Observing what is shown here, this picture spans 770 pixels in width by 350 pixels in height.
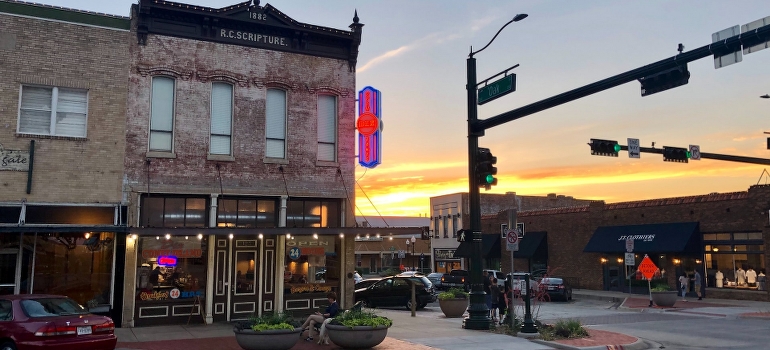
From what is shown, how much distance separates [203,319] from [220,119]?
20.2 ft

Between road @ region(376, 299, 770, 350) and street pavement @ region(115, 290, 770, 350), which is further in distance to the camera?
road @ region(376, 299, 770, 350)

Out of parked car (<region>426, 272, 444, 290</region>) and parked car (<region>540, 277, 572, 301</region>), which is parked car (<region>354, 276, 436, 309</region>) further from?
parked car (<region>426, 272, 444, 290</region>)

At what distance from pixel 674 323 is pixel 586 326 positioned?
3660 mm

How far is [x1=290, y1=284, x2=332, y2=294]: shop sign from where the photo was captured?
20097 mm

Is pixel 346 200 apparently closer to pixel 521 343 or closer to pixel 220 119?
pixel 220 119

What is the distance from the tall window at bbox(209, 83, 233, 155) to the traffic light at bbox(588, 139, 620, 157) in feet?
42.7

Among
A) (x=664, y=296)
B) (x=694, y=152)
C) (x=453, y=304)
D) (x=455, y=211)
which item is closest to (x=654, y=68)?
(x=453, y=304)

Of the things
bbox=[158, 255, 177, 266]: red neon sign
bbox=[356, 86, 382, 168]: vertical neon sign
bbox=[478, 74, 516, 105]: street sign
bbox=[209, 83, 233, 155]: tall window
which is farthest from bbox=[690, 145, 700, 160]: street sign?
bbox=[158, 255, 177, 266]: red neon sign

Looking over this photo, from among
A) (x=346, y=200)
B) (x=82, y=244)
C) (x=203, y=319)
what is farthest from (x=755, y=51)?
(x=82, y=244)

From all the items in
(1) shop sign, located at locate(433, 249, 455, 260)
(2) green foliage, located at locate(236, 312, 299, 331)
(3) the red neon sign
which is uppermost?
(3) the red neon sign

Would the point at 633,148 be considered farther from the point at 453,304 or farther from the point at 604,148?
the point at 453,304

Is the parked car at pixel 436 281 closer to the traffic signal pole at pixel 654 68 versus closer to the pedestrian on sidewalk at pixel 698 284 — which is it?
the pedestrian on sidewalk at pixel 698 284

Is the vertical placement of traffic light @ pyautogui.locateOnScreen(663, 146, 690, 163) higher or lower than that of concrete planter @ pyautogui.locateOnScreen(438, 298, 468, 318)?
higher

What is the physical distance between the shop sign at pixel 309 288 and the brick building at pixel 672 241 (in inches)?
428
